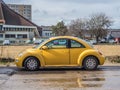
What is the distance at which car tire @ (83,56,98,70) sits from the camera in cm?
1580

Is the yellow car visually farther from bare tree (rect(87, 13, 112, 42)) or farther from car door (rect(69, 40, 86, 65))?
bare tree (rect(87, 13, 112, 42))

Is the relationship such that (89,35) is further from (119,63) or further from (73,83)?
(73,83)

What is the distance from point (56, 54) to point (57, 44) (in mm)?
483

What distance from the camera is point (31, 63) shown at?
51.7 feet

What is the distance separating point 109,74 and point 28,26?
129 m

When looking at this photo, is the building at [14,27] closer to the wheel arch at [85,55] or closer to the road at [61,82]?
the wheel arch at [85,55]

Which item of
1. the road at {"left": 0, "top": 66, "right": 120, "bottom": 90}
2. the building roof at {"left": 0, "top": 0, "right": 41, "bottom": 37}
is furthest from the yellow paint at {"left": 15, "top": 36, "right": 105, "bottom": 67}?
the building roof at {"left": 0, "top": 0, "right": 41, "bottom": 37}

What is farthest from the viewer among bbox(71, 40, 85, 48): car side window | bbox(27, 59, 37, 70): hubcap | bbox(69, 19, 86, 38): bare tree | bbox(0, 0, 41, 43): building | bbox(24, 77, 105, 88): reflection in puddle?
bbox(0, 0, 41, 43): building

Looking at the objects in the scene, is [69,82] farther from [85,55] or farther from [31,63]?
[31,63]

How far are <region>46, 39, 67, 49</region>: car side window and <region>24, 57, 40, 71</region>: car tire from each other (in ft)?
2.95

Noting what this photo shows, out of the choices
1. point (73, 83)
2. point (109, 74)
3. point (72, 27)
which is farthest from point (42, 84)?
point (72, 27)

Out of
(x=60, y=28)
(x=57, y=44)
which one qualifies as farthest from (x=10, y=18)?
(x=57, y=44)

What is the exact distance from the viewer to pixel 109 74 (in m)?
14.1

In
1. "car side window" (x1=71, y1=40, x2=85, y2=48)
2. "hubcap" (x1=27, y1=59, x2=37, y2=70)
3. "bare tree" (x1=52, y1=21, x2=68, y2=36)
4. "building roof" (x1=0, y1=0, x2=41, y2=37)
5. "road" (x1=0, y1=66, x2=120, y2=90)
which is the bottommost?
"road" (x1=0, y1=66, x2=120, y2=90)
